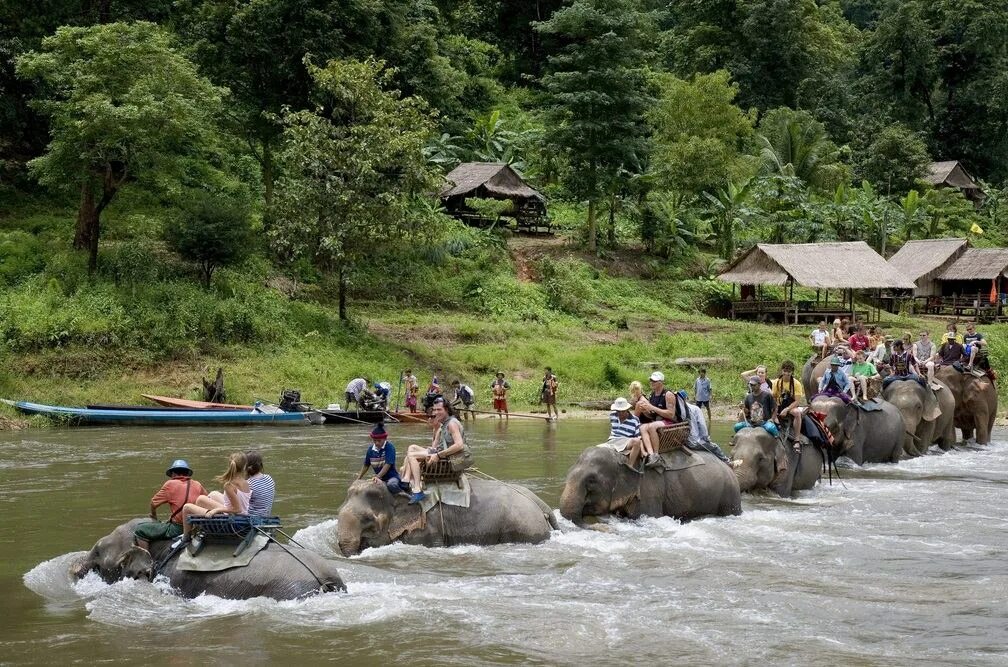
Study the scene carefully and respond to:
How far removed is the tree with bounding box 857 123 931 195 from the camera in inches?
2628

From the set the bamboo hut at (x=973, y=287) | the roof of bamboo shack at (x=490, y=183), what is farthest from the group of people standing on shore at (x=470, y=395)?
the bamboo hut at (x=973, y=287)

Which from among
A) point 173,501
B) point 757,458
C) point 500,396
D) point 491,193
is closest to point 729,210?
point 491,193

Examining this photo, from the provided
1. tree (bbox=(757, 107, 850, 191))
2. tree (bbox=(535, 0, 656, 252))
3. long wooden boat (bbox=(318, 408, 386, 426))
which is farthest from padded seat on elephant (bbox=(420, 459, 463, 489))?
tree (bbox=(757, 107, 850, 191))

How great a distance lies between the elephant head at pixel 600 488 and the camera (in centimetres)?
1453

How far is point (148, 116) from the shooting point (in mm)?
32438

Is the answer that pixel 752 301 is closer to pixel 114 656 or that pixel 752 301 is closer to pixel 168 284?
pixel 168 284

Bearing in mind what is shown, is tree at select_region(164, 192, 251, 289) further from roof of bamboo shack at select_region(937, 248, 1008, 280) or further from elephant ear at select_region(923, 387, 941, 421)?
roof of bamboo shack at select_region(937, 248, 1008, 280)

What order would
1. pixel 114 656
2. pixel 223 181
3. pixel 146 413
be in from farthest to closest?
pixel 223 181
pixel 146 413
pixel 114 656

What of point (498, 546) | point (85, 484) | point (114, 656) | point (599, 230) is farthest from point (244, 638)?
point (599, 230)

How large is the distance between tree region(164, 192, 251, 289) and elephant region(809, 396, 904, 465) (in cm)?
1953

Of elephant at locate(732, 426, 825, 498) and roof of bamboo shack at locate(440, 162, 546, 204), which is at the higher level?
→ roof of bamboo shack at locate(440, 162, 546, 204)

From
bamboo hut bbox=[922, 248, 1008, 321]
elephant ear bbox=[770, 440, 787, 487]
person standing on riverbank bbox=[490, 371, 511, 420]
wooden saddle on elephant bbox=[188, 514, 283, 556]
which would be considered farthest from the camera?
bamboo hut bbox=[922, 248, 1008, 321]

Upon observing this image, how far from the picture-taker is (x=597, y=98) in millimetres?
47375

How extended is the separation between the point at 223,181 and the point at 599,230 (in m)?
16.5
